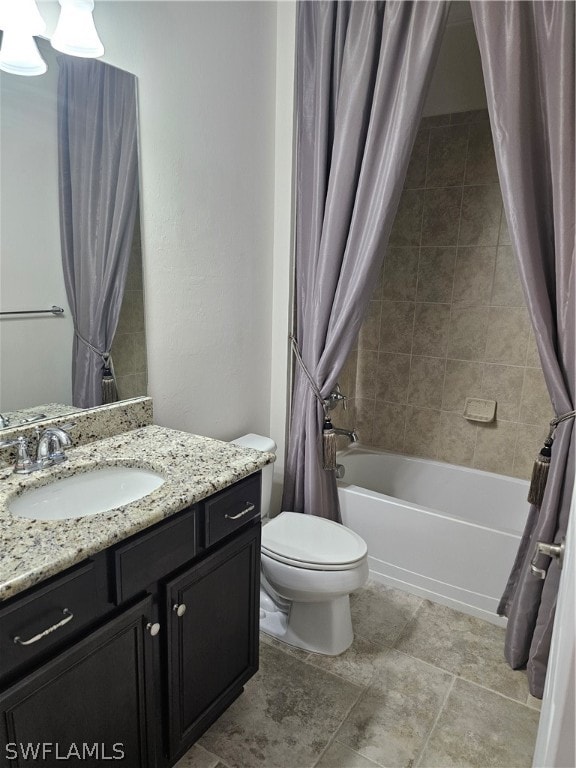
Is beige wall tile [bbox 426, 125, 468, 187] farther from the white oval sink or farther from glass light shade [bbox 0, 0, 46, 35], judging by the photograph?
the white oval sink

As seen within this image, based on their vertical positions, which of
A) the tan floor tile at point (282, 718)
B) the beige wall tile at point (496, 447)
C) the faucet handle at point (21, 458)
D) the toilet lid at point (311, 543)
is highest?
the faucet handle at point (21, 458)

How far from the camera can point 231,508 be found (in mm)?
1458

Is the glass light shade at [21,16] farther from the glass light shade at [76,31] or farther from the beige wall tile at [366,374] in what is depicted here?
the beige wall tile at [366,374]

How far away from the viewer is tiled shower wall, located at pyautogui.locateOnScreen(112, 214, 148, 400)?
1778 millimetres

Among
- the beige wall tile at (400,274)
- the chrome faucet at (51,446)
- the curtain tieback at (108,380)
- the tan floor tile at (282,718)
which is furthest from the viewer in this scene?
the beige wall tile at (400,274)

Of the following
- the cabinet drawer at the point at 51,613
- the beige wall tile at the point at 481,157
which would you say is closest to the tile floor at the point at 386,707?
the cabinet drawer at the point at 51,613

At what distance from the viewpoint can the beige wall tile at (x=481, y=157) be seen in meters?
2.66

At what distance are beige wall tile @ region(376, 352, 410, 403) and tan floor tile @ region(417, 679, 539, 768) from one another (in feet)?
5.48

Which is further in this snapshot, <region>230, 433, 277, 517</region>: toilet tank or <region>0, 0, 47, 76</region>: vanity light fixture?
<region>230, 433, 277, 517</region>: toilet tank

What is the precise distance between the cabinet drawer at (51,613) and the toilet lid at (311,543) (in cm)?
83

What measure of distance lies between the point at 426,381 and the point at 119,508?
2.23 m

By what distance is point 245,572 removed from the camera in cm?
156

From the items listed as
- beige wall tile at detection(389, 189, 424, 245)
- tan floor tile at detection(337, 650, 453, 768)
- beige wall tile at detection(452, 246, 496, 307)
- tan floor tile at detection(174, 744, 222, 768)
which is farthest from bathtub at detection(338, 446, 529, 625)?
beige wall tile at detection(389, 189, 424, 245)

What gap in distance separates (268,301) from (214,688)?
1.62m
